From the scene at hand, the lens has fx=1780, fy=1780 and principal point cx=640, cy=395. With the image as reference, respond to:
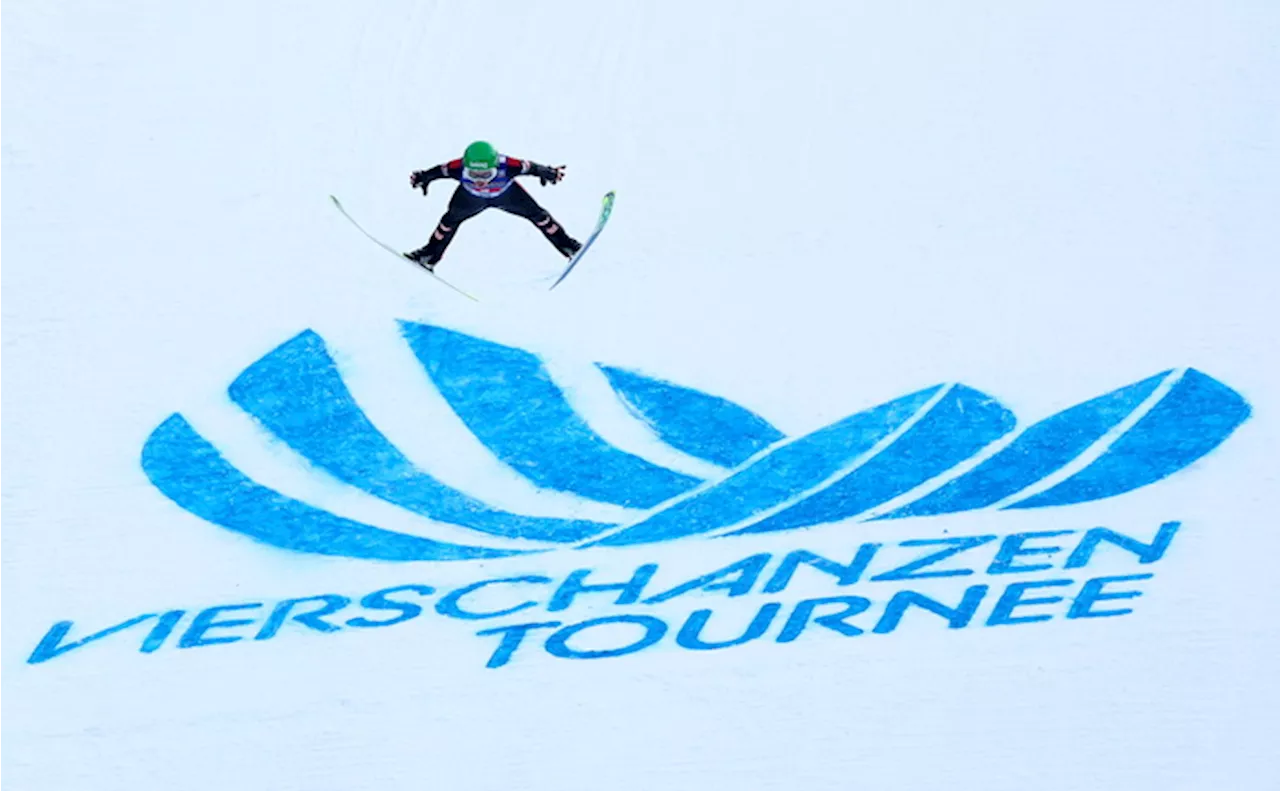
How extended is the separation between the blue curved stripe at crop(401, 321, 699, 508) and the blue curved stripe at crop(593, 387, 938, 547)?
0.13 metres

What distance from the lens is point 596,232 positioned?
32.5 feet

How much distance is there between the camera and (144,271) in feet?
31.9

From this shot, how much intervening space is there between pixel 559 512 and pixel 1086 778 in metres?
3.05

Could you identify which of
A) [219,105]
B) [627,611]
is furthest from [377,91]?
[627,611]

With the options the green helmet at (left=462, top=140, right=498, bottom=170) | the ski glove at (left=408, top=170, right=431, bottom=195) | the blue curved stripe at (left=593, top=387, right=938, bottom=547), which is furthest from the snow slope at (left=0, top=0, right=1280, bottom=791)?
the green helmet at (left=462, top=140, right=498, bottom=170)

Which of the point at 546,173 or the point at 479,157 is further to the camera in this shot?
the point at 546,173

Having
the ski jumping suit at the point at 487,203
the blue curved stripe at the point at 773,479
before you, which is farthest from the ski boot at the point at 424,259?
the blue curved stripe at the point at 773,479

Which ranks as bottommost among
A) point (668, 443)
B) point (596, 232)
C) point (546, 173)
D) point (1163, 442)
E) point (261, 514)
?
point (261, 514)

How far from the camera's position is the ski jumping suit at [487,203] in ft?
32.2

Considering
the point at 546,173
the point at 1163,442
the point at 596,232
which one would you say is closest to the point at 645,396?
the point at 596,232

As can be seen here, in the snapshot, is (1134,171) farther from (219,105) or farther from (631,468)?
(219,105)

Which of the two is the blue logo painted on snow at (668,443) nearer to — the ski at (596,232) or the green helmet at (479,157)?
the ski at (596,232)

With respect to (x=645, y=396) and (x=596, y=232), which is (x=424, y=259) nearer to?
(x=596, y=232)

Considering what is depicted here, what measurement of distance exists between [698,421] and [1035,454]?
1.82 m
